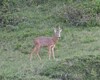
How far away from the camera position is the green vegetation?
38.4 ft

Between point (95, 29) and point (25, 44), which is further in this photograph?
point (95, 29)

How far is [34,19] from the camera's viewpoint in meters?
17.3

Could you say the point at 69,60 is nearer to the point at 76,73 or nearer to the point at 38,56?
the point at 76,73

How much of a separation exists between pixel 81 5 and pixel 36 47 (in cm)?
487

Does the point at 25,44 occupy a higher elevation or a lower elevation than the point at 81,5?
lower

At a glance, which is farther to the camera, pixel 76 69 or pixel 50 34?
pixel 50 34

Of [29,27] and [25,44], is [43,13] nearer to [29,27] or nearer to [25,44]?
[29,27]

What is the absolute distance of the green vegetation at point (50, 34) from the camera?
38.4ft

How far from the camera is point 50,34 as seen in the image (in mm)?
15812

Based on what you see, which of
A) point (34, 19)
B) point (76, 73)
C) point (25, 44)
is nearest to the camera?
point (76, 73)

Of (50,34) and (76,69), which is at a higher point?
(50,34)

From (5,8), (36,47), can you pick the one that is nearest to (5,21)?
(5,8)

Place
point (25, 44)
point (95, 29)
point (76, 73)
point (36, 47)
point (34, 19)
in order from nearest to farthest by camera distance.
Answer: point (76, 73) → point (36, 47) → point (25, 44) → point (95, 29) → point (34, 19)

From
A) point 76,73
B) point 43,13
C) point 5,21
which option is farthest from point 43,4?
point 76,73
